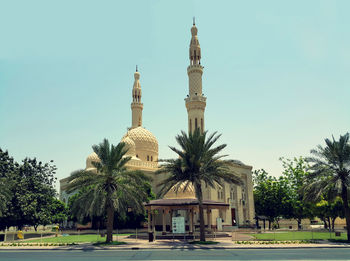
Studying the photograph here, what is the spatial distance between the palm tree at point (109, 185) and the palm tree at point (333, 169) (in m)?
15.4

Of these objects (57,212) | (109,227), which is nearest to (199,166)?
(109,227)

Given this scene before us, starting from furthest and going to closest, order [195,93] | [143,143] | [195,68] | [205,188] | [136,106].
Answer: [136,106] → [143,143] → [195,93] → [195,68] → [205,188]

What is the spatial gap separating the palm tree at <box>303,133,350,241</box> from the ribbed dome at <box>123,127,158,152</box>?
1338 inches

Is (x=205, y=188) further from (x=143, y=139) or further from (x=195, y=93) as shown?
(x=143, y=139)

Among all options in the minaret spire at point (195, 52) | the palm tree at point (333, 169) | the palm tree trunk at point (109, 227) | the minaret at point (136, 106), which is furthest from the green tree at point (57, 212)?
the palm tree at point (333, 169)

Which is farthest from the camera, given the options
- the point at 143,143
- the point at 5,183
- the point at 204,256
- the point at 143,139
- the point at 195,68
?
the point at 143,139

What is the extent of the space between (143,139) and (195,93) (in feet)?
45.2

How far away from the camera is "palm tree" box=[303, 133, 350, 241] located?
28844 millimetres

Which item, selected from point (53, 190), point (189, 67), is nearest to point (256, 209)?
point (189, 67)

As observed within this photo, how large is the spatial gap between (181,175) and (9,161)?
102ft

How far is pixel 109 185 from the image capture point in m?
28.7

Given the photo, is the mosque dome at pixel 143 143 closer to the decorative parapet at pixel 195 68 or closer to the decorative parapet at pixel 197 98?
the decorative parapet at pixel 197 98

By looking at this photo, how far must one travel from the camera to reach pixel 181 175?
27844 millimetres

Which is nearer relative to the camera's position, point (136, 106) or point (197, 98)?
point (197, 98)
